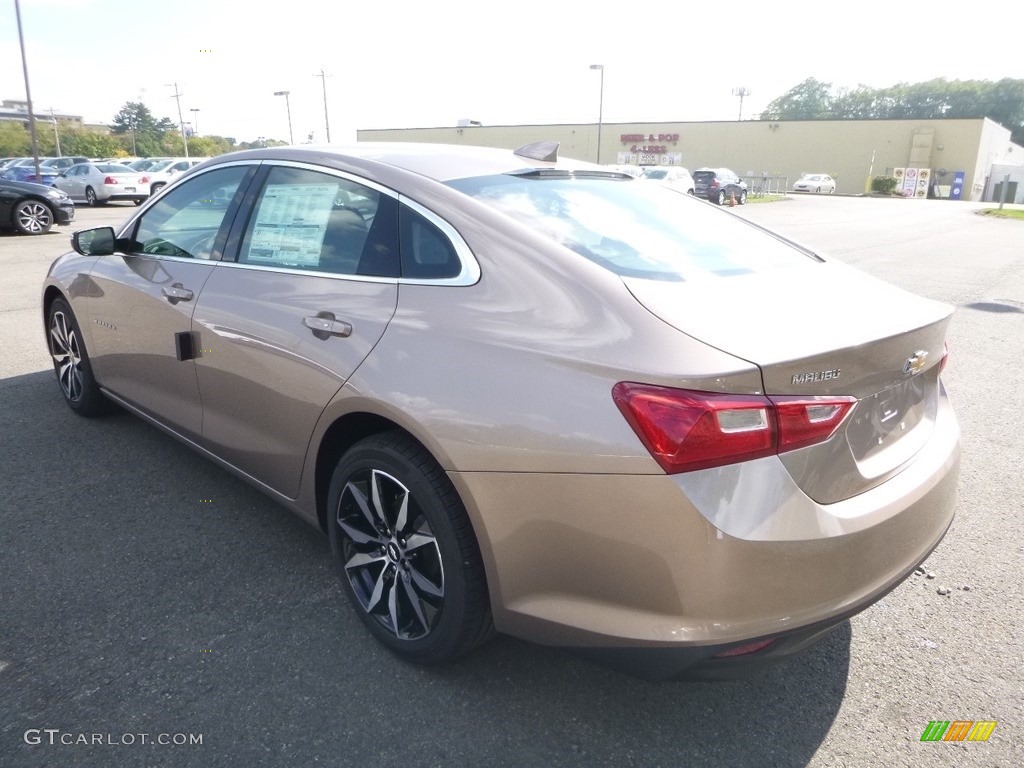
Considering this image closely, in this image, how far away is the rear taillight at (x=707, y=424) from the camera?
1871 millimetres

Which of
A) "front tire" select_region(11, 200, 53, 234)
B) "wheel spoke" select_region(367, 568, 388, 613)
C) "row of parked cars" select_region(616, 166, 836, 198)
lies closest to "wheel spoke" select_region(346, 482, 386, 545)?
"wheel spoke" select_region(367, 568, 388, 613)

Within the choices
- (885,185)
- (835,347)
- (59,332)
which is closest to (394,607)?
(835,347)

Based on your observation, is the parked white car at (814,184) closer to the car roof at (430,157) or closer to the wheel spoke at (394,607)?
the car roof at (430,157)

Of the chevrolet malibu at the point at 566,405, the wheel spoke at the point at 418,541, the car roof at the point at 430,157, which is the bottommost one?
the wheel spoke at the point at 418,541

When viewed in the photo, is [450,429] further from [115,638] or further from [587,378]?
[115,638]

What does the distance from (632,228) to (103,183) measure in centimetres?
2688

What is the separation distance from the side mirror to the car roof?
41.3 inches

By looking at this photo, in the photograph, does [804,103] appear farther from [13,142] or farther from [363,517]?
[363,517]

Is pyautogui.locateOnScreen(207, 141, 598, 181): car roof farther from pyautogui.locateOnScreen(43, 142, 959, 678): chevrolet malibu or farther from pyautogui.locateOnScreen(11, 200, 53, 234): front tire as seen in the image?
pyautogui.locateOnScreen(11, 200, 53, 234): front tire

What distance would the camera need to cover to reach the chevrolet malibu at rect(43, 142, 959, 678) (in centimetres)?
192

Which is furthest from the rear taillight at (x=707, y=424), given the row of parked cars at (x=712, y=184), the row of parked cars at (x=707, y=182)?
the row of parked cars at (x=712, y=184)

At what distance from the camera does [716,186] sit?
119 feet

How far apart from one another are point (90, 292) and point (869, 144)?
6961 cm

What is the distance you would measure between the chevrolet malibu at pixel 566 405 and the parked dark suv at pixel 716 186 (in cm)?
3433
